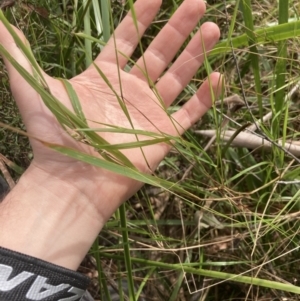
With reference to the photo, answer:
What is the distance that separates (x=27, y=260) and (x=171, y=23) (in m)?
0.48

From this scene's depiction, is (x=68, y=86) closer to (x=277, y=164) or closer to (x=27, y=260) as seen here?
(x=27, y=260)

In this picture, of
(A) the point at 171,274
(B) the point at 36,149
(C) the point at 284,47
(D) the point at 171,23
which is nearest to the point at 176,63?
(D) the point at 171,23

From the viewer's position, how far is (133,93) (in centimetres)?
89

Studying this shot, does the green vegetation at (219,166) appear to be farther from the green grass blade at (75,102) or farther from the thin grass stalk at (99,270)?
the green grass blade at (75,102)

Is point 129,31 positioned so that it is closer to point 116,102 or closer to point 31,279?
point 116,102

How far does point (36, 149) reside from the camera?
812mm

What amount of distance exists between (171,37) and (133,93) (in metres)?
0.13

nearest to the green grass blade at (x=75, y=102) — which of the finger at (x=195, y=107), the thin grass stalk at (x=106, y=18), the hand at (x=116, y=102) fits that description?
the hand at (x=116, y=102)

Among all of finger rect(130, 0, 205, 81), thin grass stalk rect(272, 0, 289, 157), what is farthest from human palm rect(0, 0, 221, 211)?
thin grass stalk rect(272, 0, 289, 157)

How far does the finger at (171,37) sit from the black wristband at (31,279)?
0.37 m

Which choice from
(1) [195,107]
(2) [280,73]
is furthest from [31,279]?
(2) [280,73]

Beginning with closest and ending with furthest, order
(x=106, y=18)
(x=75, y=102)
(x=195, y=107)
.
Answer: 1. (x=75, y=102)
2. (x=106, y=18)
3. (x=195, y=107)

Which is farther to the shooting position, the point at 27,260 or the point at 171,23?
the point at 171,23

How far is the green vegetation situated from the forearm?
0.06 m
